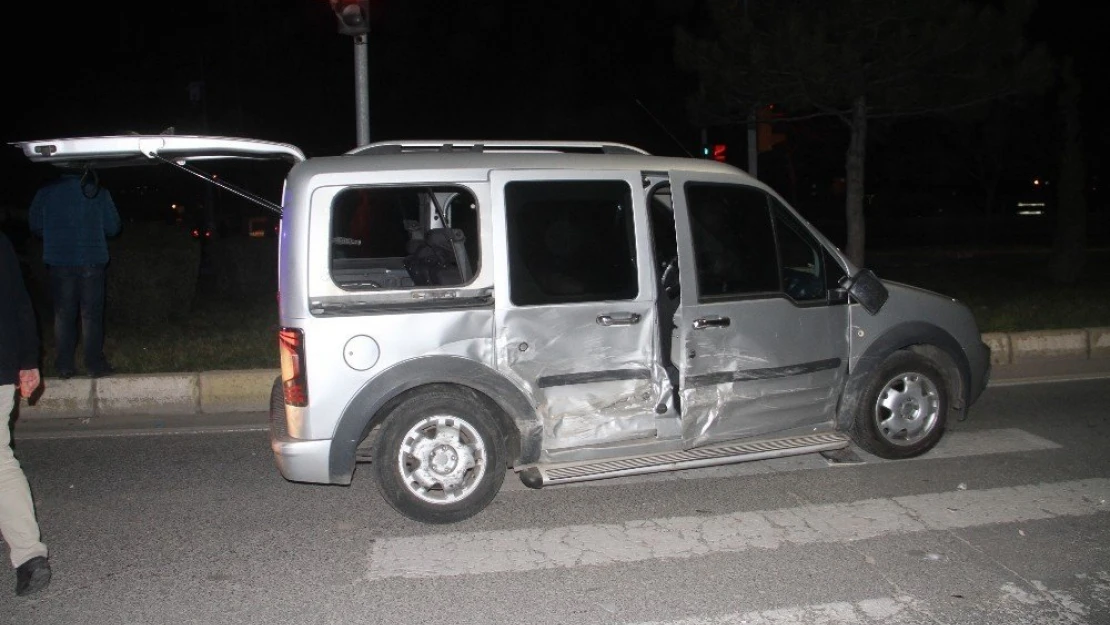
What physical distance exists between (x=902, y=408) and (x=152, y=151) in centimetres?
469

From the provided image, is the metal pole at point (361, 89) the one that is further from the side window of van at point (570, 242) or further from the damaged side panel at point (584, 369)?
the damaged side panel at point (584, 369)

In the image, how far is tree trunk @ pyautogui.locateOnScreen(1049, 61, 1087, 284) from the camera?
1441 cm

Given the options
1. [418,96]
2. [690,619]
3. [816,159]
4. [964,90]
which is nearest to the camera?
[690,619]

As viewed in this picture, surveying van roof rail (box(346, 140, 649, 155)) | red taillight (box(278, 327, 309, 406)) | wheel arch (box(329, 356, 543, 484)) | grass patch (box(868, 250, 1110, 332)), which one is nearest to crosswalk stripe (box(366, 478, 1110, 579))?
wheel arch (box(329, 356, 543, 484))

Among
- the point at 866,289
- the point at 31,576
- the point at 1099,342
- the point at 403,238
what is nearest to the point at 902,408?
the point at 866,289

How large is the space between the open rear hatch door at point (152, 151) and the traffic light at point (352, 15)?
11.2ft

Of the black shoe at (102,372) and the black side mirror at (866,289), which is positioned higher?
the black side mirror at (866,289)

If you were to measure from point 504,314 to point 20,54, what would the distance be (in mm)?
24145

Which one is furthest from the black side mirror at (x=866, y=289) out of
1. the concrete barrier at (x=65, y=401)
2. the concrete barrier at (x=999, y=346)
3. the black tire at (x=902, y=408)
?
the concrete barrier at (x=65, y=401)

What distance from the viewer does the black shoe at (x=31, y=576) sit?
13.7 ft

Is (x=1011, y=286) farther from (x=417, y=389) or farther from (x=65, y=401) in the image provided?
(x=65, y=401)

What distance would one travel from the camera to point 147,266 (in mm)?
10883

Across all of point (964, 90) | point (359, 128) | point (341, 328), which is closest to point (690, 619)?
point (341, 328)

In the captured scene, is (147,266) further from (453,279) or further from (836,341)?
(836,341)
